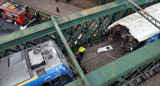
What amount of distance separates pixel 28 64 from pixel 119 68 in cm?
437

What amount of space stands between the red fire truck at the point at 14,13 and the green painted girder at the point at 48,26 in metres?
12.7

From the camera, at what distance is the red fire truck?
18031mm

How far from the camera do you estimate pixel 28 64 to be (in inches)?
258

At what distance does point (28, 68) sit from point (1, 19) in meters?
17.7

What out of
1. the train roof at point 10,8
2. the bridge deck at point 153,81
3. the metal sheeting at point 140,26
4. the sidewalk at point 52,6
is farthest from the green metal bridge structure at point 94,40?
the sidewalk at point 52,6

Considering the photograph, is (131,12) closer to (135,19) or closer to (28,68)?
(135,19)

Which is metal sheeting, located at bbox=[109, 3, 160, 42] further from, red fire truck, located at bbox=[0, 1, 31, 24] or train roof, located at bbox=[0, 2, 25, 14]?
train roof, located at bbox=[0, 2, 25, 14]

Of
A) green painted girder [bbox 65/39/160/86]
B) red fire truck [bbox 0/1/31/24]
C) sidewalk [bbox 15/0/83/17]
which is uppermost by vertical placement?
green painted girder [bbox 65/39/160/86]

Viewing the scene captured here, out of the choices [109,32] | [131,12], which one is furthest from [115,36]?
[131,12]

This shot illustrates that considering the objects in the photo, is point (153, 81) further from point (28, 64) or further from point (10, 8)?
point (10, 8)

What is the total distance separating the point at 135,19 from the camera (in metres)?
8.77

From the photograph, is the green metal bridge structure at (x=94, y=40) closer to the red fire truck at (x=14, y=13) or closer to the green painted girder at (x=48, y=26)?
the green painted girder at (x=48, y=26)

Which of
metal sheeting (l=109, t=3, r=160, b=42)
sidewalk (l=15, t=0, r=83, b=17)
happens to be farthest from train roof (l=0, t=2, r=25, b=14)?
metal sheeting (l=109, t=3, r=160, b=42)

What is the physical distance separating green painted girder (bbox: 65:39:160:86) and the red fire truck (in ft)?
53.8
